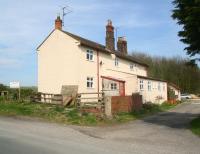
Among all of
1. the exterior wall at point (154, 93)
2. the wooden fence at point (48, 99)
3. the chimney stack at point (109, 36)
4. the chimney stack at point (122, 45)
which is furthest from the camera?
the chimney stack at point (122, 45)

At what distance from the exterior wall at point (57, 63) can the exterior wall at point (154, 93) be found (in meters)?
11.0

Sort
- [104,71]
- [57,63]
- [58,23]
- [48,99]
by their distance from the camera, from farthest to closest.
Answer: [104,71], [58,23], [57,63], [48,99]

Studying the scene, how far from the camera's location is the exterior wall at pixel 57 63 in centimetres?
3788

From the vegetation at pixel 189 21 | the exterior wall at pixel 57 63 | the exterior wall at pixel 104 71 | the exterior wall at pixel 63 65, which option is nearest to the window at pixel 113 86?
the exterior wall at pixel 104 71

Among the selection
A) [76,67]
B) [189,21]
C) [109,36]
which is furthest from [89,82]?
[189,21]

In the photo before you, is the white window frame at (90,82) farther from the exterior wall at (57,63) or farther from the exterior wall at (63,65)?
the exterior wall at (57,63)

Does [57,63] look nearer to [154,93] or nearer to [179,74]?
[154,93]

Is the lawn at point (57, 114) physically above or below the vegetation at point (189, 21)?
below

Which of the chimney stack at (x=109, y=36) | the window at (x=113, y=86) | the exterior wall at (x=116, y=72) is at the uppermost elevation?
the chimney stack at (x=109, y=36)

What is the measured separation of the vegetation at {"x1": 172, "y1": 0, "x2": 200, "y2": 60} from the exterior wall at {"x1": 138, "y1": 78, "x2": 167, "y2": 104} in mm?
22579

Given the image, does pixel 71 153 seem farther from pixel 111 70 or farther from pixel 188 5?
pixel 111 70

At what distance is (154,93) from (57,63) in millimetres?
18757

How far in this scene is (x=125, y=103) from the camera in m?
35.4

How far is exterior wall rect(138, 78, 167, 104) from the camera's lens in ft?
158
